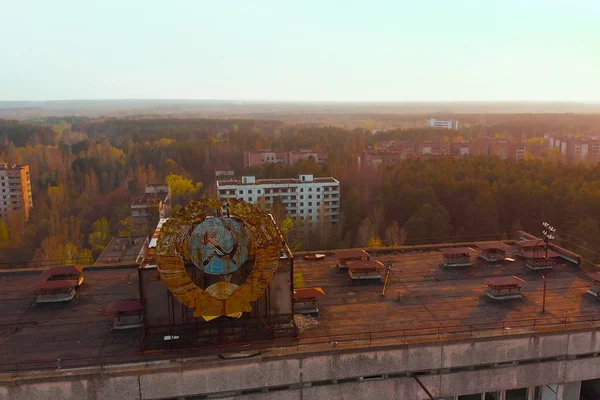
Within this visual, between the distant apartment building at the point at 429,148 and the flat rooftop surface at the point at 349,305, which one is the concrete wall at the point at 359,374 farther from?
the distant apartment building at the point at 429,148

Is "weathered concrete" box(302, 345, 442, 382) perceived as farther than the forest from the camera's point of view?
No

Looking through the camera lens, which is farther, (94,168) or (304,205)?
(94,168)

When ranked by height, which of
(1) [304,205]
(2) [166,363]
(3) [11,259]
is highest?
(2) [166,363]

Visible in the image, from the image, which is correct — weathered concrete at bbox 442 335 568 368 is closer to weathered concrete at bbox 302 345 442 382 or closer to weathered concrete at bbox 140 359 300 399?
weathered concrete at bbox 302 345 442 382

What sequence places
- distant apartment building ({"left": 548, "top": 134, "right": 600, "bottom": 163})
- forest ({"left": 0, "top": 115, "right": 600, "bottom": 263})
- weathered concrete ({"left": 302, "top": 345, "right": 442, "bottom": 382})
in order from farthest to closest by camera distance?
distant apartment building ({"left": 548, "top": 134, "right": 600, "bottom": 163}), forest ({"left": 0, "top": 115, "right": 600, "bottom": 263}), weathered concrete ({"left": 302, "top": 345, "right": 442, "bottom": 382})

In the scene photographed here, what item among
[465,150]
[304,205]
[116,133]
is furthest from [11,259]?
[116,133]

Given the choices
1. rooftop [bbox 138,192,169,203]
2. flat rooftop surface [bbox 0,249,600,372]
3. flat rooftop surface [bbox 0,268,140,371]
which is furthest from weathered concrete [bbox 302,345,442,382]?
rooftop [bbox 138,192,169,203]

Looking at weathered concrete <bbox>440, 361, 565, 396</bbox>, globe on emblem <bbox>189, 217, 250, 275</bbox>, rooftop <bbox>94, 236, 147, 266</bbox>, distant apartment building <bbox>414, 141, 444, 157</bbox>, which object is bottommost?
rooftop <bbox>94, 236, 147, 266</bbox>

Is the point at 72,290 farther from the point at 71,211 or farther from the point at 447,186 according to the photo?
the point at 71,211
